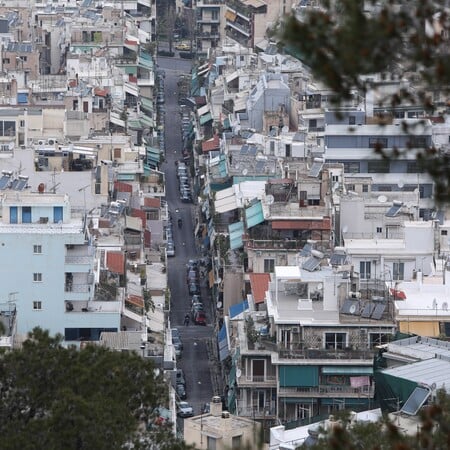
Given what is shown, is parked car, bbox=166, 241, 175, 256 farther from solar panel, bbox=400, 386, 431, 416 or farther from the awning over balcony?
solar panel, bbox=400, 386, 431, 416

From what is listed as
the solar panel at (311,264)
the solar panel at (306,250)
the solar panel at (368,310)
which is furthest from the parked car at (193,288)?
the solar panel at (368,310)

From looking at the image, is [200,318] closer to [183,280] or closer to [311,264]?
[183,280]

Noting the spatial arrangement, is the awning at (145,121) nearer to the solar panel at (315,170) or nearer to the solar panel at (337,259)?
the solar panel at (315,170)

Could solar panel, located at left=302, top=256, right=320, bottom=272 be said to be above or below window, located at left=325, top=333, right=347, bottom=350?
above

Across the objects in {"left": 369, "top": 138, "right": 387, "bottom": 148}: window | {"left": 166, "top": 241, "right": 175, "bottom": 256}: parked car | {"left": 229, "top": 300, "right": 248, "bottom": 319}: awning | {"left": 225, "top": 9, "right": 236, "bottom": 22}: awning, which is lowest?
{"left": 229, "top": 300, "right": 248, "bottom": 319}: awning

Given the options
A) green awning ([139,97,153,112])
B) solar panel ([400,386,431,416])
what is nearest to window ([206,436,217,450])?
solar panel ([400,386,431,416])

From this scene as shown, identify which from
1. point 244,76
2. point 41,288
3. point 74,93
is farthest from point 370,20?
point 244,76
